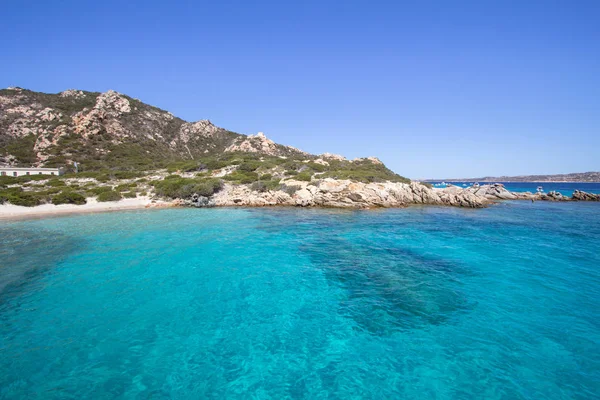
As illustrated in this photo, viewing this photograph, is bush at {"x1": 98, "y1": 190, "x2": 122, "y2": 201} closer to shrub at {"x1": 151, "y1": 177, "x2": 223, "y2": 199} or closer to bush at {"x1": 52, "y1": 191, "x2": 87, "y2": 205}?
bush at {"x1": 52, "y1": 191, "x2": 87, "y2": 205}

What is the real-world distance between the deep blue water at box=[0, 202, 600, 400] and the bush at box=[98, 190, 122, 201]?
1450 cm

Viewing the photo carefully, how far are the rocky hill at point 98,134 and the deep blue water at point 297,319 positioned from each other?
145 feet

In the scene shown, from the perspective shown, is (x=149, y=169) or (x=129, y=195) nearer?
(x=129, y=195)

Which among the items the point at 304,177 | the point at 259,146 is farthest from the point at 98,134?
the point at 304,177

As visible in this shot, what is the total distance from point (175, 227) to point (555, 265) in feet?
70.7

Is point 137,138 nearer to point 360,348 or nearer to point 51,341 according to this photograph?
point 51,341

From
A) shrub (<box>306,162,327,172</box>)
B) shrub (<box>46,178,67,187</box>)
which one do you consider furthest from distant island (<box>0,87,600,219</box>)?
shrub (<box>306,162,327,172</box>)

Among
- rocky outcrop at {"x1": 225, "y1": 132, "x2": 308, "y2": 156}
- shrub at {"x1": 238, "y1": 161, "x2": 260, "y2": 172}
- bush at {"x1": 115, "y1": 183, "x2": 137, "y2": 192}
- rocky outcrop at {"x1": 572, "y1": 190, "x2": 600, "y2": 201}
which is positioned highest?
rocky outcrop at {"x1": 225, "y1": 132, "x2": 308, "y2": 156}

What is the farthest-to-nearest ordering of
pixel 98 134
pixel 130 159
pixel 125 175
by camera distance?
pixel 98 134, pixel 130 159, pixel 125 175

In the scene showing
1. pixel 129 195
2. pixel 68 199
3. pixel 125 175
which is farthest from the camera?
pixel 125 175

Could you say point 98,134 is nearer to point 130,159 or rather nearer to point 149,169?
point 130,159

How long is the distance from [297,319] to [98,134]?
220 ft

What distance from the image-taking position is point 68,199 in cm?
2712

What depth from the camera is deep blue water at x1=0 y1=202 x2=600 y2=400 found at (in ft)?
16.9
